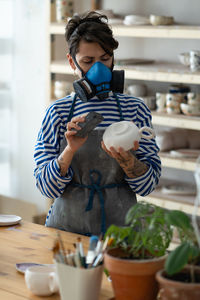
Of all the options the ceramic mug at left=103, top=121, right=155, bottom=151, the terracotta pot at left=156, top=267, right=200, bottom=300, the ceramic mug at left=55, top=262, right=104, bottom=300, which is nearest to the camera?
the terracotta pot at left=156, top=267, right=200, bottom=300

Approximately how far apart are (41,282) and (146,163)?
2.37 feet

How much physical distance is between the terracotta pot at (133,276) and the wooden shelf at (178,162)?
7.57 ft

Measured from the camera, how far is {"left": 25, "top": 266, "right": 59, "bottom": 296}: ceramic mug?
1.46 meters

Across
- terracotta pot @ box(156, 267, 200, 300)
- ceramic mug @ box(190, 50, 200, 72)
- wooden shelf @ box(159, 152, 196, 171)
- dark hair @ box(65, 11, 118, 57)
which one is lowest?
wooden shelf @ box(159, 152, 196, 171)

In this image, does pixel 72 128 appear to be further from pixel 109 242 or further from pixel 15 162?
pixel 15 162

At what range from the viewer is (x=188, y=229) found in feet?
4.19

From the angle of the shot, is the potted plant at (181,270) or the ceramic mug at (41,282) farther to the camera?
the ceramic mug at (41,282)

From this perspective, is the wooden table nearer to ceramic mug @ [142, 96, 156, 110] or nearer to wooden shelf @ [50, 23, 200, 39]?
wooden shelf @ [50, 23, 200, 39]

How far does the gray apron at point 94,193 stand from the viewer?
2.02 metres

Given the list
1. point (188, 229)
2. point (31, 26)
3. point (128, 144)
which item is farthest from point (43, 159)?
point (31, 26)

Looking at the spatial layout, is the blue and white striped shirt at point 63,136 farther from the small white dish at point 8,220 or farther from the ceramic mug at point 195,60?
the ceramic mug at point 195,60

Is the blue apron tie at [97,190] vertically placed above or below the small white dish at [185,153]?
above

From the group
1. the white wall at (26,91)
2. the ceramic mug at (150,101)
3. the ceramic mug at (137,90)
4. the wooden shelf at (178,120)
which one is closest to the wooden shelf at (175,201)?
the wooden shelf at (178,120)

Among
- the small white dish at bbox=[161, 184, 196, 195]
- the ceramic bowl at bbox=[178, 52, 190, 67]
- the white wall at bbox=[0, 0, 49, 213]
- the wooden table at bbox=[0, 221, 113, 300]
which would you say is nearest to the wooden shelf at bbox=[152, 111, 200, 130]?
the ceramic bowl at bbox=[178, 52, 190, 67]
